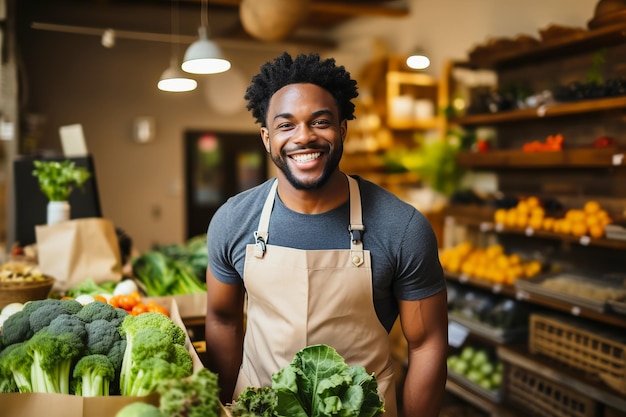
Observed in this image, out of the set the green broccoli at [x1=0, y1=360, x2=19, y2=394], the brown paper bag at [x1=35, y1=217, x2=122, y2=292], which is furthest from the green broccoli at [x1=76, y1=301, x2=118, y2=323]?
the brown paper bag at [x1=35, y1=217, x2=122, y2=292]

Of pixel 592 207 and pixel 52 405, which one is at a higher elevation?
pixel 592 207

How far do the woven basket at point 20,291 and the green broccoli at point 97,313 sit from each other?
0.75 m

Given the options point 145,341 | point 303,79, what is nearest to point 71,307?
point 145,341

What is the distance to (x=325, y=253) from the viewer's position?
5.93 ft

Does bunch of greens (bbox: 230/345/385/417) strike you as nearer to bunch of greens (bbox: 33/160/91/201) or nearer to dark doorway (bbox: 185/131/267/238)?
bunch of greens (bbox: 33/160/91/201)

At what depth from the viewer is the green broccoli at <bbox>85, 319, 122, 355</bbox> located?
5.38 feet

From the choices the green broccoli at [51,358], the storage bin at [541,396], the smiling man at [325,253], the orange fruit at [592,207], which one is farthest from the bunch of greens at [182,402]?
the orange fruit at [592,207]

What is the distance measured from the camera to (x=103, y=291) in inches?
109

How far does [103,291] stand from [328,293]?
1402mm

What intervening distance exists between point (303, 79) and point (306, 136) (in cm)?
20

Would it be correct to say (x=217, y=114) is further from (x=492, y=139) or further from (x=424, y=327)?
(x=424, y=327)

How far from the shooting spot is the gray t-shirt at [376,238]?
181cm

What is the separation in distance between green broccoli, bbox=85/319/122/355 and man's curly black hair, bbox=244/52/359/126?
776mm

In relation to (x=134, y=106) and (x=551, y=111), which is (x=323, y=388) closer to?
(x=551, y=111)
